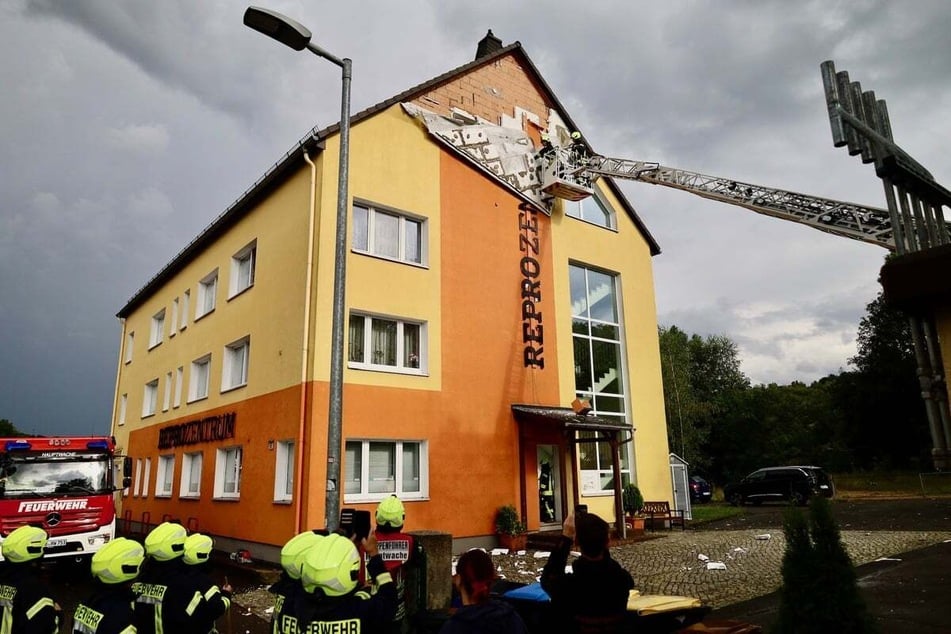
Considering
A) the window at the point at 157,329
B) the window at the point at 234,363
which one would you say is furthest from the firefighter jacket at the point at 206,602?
the window at the point at 157,329

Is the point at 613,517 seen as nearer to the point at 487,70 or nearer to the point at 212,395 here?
the point at 212,395

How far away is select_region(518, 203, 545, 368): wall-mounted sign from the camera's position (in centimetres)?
1628

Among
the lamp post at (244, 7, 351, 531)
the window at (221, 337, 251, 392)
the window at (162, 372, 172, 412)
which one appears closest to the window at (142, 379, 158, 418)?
the window at (162, 372, 172, 412)

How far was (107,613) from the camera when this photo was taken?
3.72 metres

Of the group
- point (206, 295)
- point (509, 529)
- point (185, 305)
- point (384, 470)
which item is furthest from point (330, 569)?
point (185, 305)

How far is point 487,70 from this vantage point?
716 inches

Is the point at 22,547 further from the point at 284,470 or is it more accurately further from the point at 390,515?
the point at 284,470

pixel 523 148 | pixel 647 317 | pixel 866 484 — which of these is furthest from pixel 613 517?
pixel 866 484

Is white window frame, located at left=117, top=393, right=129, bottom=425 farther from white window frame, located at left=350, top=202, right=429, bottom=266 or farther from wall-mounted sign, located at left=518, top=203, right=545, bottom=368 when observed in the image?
wall-mounted sign, located at left=518, top=203, right=545, bottom=368

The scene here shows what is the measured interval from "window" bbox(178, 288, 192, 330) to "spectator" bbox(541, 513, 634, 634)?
19.7m

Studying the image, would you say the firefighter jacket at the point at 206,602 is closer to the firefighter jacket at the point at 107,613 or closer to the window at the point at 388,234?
the firefighter jacket at the point at 107,613

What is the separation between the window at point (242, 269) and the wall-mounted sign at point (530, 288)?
7.45 meters

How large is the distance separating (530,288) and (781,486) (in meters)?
19.0

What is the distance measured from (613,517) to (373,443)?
7.69 metres
